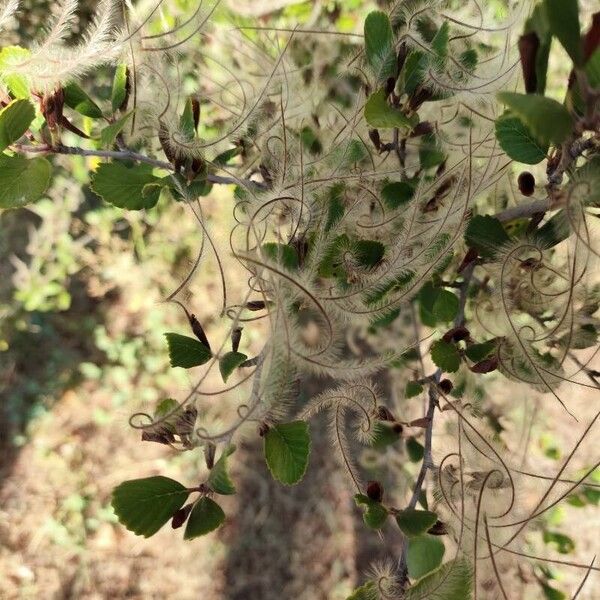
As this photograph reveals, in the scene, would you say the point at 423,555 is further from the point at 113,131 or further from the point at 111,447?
the point at 111,447

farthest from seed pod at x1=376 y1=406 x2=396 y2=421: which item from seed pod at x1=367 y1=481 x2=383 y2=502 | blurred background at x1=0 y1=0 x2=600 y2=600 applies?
blurred background at x1=0 y1=0 x2=600 y2=600

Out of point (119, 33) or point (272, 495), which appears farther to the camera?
point (272, 495)

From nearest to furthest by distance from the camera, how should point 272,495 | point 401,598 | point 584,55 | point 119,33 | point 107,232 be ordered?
1. point 584,55
2. point 401,598
3. point 119,33
4. point 272,495
5. point 107,232

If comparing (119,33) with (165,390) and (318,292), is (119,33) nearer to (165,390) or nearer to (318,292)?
(318,292)

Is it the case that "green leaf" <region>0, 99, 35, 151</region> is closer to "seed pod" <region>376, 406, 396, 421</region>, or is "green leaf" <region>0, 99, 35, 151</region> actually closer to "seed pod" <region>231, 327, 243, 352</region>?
"seed pod" <region>231, 327, 243, 352</region>

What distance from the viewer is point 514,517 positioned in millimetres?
657

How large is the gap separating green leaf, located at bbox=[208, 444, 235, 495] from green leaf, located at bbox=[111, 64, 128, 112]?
1.27ft

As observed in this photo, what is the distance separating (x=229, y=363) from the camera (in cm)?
56

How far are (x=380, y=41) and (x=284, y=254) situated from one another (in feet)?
0.81

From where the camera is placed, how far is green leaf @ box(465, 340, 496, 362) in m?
0.64

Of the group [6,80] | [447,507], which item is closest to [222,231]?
[6,80]

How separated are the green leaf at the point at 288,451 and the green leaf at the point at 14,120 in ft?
1.19

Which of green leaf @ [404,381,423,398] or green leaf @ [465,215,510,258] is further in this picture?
green leaf @ [404,381,423,398]

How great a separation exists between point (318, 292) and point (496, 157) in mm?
259
